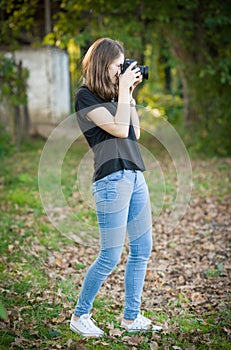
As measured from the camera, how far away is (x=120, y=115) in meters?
2.77

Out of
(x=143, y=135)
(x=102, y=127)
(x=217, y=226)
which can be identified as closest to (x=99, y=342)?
(x=102, y=127)

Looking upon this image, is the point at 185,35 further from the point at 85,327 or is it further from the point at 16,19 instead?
the point at 85,327

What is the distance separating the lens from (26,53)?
13.0 m

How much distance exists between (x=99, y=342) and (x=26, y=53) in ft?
36.0

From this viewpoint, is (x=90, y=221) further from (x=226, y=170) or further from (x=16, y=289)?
(x=226, y=170)

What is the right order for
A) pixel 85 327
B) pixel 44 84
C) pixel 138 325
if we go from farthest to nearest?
1. pixel 44 84
2. pixel 138 325
3. pixel 85 327

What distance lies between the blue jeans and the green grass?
24 cm

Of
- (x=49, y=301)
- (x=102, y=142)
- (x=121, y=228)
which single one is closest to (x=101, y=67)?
(x=102, y=142)

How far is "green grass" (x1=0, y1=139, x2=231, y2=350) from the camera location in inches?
122

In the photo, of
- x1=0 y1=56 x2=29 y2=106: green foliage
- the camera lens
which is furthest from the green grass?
x1=0 y1=56 x2=29 y2=106: green foliage

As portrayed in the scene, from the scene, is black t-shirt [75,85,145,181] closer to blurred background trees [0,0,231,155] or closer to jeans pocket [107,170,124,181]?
jeans pocket [107,170,124,181]

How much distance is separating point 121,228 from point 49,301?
114 cm

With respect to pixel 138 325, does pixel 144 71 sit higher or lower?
higher

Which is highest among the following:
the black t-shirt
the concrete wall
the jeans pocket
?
the black t-shirt
